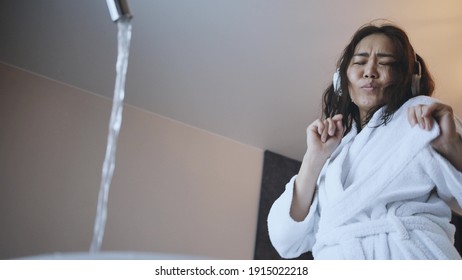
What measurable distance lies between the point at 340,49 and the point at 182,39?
0.45m

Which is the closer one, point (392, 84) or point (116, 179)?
point (392, 84)

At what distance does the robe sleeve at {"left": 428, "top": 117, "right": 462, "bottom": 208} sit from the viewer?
23.7 inches

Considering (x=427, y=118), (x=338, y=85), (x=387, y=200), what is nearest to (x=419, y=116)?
(x=427, y=118)

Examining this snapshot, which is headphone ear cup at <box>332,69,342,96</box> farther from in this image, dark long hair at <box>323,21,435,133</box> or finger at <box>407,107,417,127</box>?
finger at <box>407,107,417,127</box>

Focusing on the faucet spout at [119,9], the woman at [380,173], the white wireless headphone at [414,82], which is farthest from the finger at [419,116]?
the faucet spout at [119,9]

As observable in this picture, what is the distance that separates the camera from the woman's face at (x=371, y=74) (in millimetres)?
753

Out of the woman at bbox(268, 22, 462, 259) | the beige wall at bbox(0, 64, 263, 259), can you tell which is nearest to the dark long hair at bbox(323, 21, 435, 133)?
the woman at bbox(268, 22, 462, 259)

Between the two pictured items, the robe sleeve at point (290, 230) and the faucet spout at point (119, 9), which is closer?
the faucet spout at point (119, 9)

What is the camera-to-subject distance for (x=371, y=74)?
760 millimetres

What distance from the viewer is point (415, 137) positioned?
640mm

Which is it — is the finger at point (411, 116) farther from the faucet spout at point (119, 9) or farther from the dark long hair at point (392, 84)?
the faucet spout at point (119, 9)

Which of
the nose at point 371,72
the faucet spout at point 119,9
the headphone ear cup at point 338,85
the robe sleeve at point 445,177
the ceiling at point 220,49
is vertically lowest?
the robe sleeve at point 445,177

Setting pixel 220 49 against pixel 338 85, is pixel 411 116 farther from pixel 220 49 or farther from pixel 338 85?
pixel 220 49

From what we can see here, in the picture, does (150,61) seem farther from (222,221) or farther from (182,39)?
(222,221)
